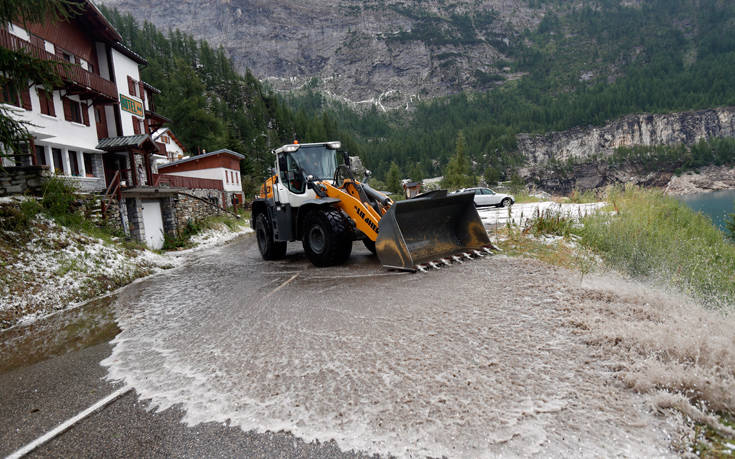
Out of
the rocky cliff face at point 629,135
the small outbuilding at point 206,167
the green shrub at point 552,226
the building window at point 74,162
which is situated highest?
the rocky cliff face at point 629,135

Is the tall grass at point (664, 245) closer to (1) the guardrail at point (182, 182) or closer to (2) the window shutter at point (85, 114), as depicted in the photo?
(1) the guardrail at point (182, 182)

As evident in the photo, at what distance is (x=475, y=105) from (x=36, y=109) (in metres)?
206

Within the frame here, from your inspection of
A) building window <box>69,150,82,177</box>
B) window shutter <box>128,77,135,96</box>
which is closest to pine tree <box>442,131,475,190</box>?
window shutter <box>128,77,135,96</box>

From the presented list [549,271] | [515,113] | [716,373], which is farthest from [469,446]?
[515,113]

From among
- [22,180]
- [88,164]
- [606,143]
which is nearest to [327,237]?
[22,180]

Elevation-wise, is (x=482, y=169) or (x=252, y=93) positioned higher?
(x=252, y=93)

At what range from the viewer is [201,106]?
2231 inches

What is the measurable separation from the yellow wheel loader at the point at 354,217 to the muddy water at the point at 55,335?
13.0 feet

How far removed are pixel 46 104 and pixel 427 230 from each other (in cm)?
2079

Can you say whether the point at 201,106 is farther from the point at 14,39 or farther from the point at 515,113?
the point at 515,113

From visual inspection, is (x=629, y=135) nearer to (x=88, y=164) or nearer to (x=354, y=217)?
(x=88, y=164)

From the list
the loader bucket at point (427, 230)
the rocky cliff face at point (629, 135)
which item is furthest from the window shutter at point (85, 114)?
the rocky cliff face at point (629, 135)

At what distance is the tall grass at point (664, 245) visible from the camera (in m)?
4.82

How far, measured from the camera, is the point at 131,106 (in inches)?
999
